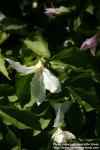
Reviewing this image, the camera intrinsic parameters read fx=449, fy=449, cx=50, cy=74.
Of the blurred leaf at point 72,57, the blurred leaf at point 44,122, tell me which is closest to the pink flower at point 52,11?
the blurred leaf at point 72,57

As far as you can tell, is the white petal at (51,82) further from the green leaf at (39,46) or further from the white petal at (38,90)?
the green leaf at (39,46)

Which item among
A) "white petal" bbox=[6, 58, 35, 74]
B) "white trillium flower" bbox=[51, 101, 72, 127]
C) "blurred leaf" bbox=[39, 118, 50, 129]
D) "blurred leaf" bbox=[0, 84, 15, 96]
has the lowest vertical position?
"blurred leaf" bbox=[39, 118, 50, 129]

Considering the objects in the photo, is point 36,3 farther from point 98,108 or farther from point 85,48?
point 98,108

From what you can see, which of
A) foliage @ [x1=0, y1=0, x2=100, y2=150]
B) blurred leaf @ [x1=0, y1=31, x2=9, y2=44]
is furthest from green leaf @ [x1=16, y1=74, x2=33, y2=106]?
blurred leaf @ [x1=0, y1=31, x2=9, y2=44]

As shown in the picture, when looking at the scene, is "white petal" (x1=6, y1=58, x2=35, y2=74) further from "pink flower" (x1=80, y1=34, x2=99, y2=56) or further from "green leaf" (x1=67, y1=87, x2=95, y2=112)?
"pink flower" (x1=80, y1=34, x2=99, y2=56)

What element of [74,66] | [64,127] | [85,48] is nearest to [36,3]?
[85,48]

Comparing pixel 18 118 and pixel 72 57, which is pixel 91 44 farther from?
pixel 18 118

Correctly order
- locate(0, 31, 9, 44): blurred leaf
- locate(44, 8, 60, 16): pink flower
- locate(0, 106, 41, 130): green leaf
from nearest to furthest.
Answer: locate(0, 106, 41, 130): green leaf, locate(0, 31, 9, 44): blurred leaf, locate(44, 8, 60, 16): pink flower
